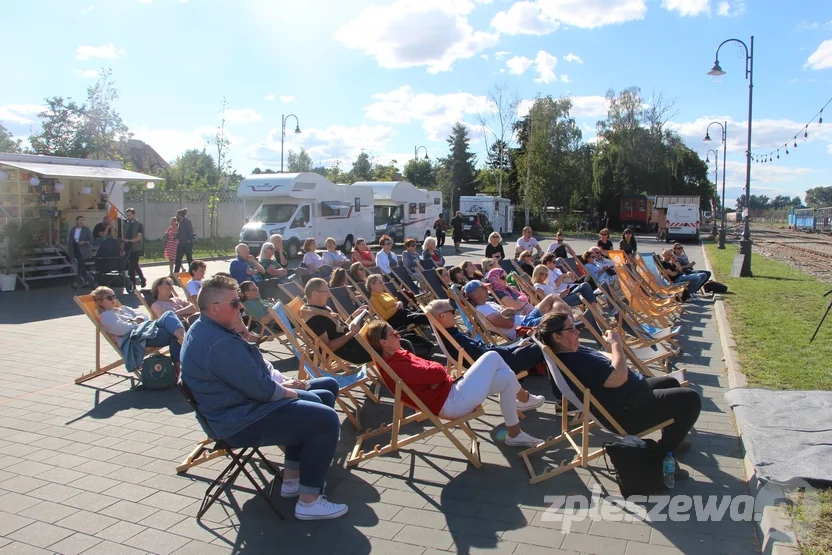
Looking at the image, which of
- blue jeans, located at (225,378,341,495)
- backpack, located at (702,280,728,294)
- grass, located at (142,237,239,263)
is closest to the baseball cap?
blue jeans, located at (225,378,341,495)

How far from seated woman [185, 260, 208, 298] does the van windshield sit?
14503 millimetres

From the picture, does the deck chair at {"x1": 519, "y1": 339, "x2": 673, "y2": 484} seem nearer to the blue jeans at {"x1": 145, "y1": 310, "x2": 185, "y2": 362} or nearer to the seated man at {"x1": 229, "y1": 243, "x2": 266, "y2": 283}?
the blue jeans at {"x1": 145, "y1": 310, "x2": 185, "y2": 362}

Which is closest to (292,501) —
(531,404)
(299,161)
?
(531,404)

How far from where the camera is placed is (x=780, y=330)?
Answer: 850 cm

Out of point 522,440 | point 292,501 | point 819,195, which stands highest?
point 819,195

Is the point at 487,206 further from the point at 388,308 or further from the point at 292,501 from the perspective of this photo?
the point at 292,501

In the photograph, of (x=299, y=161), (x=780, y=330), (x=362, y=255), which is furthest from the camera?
(x=299, y=161)

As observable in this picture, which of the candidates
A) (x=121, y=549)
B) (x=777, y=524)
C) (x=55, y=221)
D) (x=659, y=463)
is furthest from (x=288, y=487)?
(x=55, y=221)

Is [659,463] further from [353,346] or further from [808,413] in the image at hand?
[353,346]

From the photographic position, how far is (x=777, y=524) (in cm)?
321

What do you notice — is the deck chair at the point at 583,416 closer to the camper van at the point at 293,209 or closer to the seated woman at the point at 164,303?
the seated woman at the point at 164,303

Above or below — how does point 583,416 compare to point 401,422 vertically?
above

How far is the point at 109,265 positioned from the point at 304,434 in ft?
34.6

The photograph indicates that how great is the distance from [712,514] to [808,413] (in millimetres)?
1998
